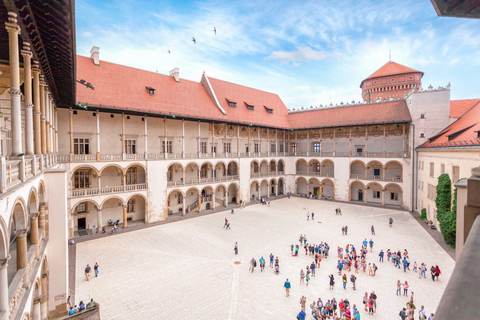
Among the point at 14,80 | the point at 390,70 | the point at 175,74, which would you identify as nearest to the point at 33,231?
the point at 14,80

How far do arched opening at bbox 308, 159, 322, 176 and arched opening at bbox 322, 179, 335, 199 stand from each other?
1588 millimetres

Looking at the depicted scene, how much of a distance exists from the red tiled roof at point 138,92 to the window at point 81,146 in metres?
3.40

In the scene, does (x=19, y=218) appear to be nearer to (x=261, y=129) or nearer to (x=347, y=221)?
(x=347, y=221)

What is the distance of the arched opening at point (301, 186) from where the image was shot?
41656mm

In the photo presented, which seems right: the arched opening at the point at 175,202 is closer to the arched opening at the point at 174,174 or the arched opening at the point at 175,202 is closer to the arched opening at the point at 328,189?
the arched opening at the point at 174,174

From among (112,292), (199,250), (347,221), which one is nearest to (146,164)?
(199,250)

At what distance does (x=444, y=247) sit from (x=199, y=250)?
18.1 metres

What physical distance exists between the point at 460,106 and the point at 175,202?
35.0m

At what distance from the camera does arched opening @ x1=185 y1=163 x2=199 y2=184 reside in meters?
30.0

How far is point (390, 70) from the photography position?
141ft

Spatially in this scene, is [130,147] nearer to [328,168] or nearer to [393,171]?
[328,168]

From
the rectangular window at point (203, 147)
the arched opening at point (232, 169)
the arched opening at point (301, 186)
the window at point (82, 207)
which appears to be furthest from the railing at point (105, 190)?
the arched opening at point (301, 186)

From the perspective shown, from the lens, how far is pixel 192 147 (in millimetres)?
30250

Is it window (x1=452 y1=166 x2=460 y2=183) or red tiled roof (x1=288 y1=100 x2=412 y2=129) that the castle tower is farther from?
window (x1=452 y1=166 x2=460 y2=183)
